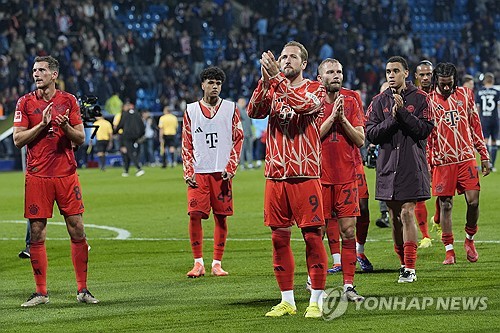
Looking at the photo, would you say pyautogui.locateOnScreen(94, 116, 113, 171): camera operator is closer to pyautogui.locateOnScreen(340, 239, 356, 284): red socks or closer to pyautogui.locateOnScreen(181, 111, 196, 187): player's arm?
pyautogui.locateOnScreen(181, 111, 196, 187): player's arm

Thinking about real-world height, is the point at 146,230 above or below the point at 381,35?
below

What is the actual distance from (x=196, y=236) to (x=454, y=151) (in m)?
2.93

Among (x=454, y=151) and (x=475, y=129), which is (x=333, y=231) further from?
(x=475, y=129)

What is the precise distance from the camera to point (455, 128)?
11898 millimetres

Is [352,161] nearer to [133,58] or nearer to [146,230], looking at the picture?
[146,230]

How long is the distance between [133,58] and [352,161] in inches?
1237

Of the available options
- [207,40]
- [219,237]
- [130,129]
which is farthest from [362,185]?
[207,40]

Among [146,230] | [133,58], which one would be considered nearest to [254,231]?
[146,230]

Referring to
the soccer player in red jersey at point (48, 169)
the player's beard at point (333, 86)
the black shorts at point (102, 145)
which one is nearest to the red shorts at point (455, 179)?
the player's beard at point (333, 86)

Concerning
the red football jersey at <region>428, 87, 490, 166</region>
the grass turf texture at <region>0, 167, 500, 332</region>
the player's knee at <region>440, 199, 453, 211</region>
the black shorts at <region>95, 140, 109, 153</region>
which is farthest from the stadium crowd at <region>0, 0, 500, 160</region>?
the player's knee at <region>440, 199, 453, 211</region>

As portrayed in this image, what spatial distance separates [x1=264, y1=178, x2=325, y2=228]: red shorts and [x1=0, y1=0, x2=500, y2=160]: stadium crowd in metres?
27.8

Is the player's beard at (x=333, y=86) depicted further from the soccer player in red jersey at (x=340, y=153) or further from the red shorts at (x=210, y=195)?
the red shorts at (x=210, y=195)

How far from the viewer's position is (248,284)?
10477 mm

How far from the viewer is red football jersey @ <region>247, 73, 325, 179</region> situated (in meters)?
8.17
